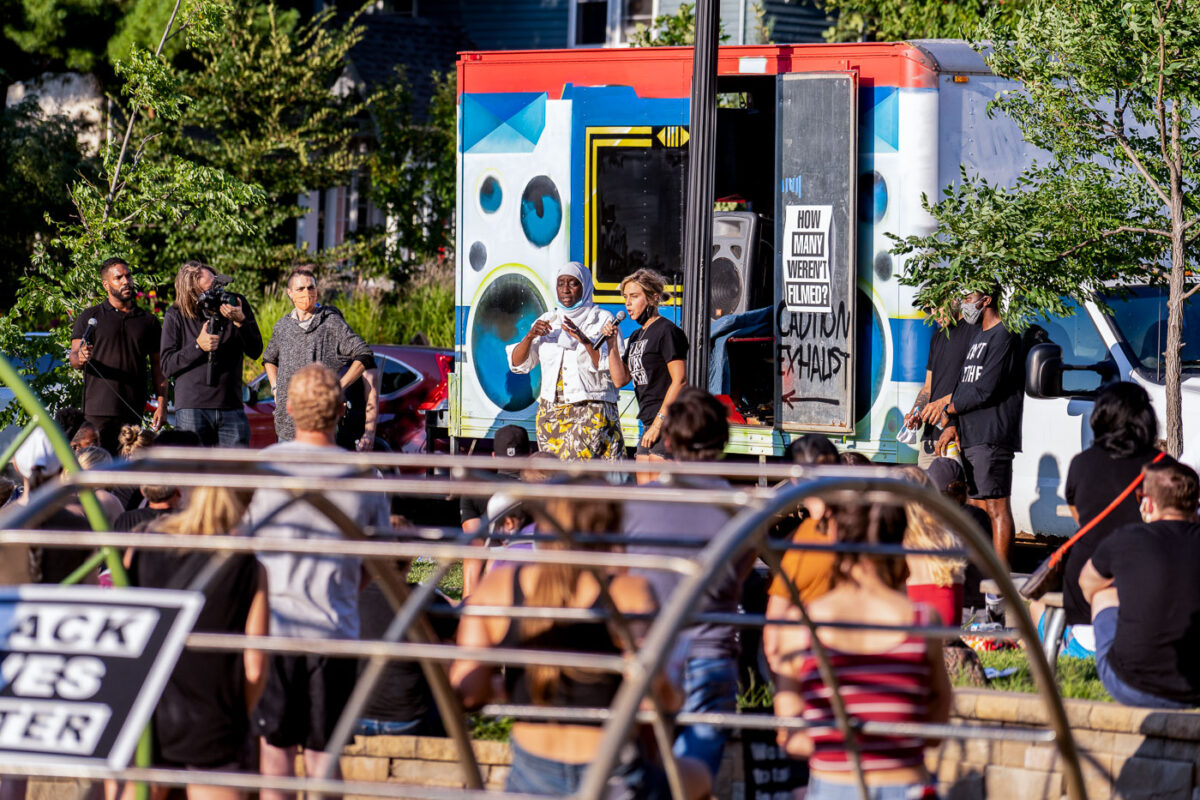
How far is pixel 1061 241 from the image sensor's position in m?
8.48

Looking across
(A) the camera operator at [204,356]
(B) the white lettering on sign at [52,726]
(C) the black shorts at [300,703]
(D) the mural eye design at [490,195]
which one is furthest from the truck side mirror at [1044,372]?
(B) the white lettering on sign at [52,726]

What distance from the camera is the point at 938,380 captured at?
32.1 feet

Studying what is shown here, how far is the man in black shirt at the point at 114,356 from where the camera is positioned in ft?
32.1

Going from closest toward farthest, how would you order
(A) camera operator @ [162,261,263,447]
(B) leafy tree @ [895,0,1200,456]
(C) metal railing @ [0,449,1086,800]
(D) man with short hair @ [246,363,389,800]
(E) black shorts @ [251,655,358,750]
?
(C) metal railing @ [0,449,1086,800] < (D) man with short hair @ [246,363,389,800] < (E) black shorts @ [251,655,358,750] < (B) leafy tree @ [895,0,1200,456] < (A) camera operator @ [162,261,263,447]

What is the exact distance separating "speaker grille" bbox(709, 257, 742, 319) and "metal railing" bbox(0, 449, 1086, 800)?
7.65m

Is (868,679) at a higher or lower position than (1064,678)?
higher

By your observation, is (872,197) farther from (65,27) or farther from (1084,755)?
(65,27)

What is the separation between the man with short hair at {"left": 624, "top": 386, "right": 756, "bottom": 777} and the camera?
4785 mm

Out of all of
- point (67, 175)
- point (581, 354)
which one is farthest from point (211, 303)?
point (67, 175)

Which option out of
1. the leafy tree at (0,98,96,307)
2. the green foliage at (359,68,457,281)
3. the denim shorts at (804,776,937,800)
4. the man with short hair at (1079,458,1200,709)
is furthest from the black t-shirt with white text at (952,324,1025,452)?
the leafy tree at (0,98,96,307)

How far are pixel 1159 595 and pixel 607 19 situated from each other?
66.4ft

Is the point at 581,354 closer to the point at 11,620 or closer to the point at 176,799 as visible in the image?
the point at 176,799

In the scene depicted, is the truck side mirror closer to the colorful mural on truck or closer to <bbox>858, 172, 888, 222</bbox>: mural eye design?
the colorful mural on truck

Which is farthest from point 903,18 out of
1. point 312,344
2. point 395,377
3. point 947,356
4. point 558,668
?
point 558,668
